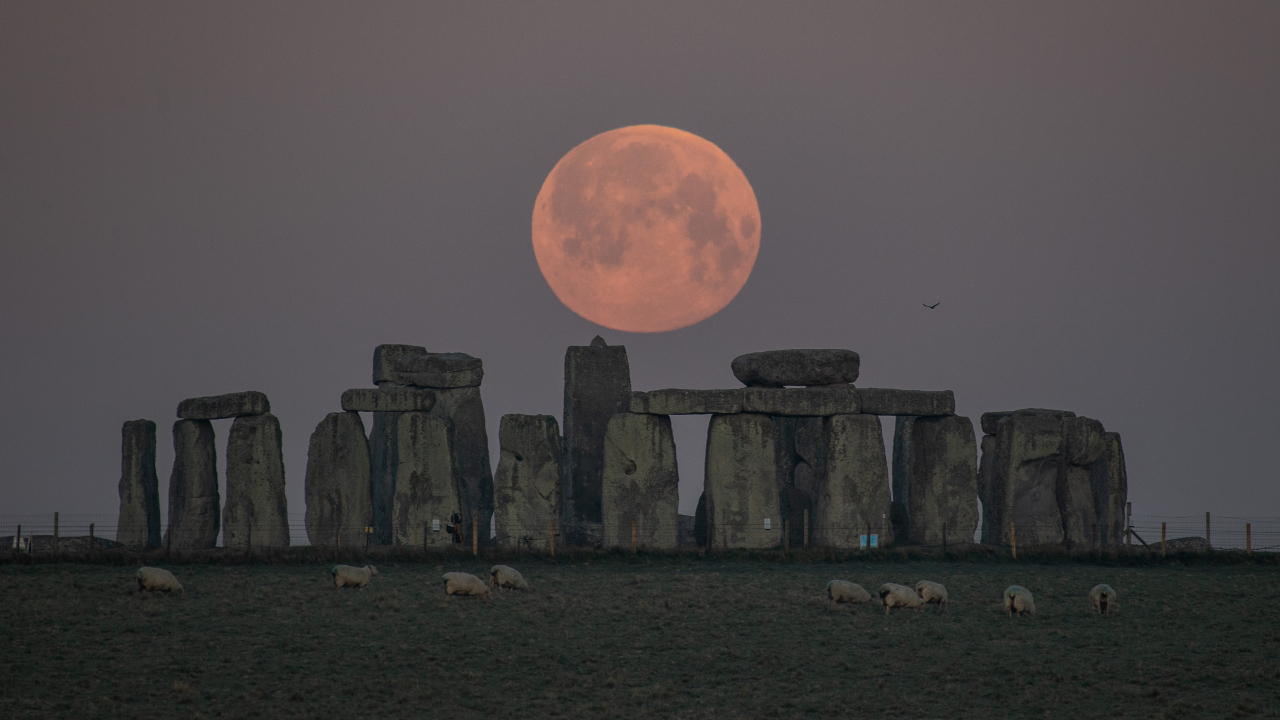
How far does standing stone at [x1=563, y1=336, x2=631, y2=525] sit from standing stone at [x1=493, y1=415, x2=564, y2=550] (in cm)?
256

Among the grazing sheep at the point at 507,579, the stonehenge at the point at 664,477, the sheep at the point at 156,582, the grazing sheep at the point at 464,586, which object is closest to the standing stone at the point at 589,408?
the stonehenge at the point at 664,477

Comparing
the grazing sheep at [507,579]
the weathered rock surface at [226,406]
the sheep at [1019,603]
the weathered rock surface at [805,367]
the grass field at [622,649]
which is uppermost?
the weathered rock surface at [805,367]

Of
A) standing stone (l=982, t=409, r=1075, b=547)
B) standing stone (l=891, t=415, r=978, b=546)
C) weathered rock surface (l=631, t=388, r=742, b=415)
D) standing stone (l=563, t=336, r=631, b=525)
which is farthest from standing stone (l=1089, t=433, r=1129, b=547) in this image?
standing stone (l=563, t=336, r=631, b=525)

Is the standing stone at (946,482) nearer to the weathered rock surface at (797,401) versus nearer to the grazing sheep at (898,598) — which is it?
the weathered rock surface at (797,401)

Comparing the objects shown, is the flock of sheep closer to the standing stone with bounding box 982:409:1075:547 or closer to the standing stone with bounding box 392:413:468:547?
the standing stone with bounding box 392:413:468:547

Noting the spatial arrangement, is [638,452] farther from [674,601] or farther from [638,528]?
[674,601]

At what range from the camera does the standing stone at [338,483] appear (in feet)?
117

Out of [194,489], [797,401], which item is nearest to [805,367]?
[797,401]

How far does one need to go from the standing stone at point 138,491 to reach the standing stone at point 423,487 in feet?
20.4

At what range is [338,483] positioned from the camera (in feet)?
117

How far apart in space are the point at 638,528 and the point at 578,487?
378 centimetres

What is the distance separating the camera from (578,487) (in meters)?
38.0

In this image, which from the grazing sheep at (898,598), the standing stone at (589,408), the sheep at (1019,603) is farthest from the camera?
the standing stone at (589,408)

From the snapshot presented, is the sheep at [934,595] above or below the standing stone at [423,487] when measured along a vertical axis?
below
